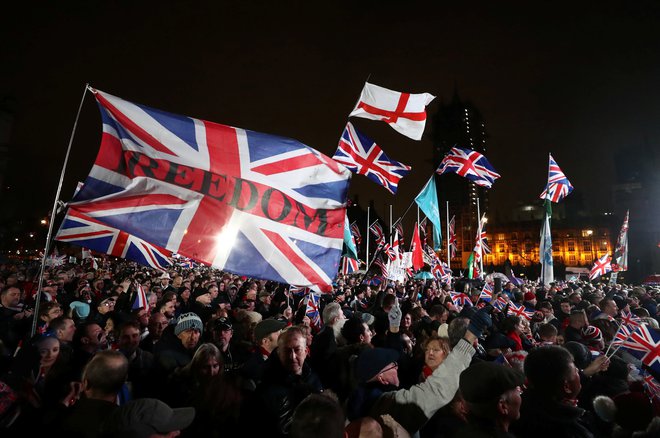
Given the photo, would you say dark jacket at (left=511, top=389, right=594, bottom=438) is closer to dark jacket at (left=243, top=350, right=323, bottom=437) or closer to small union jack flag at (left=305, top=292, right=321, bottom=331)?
dark jacket at (left=243, top=350, right=323, bottom=437)

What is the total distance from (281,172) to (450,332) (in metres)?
3.10

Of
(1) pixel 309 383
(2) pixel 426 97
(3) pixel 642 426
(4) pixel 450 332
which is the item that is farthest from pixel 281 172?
(2) pixel 426 97

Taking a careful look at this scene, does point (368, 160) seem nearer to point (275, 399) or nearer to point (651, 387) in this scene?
point (651, 387)

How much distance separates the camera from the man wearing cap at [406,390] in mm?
2719

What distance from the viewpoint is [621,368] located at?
4039 millimetres

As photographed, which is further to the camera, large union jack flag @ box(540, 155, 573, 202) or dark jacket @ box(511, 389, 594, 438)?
large union jack flag @ box(540, 155, 573, 202)

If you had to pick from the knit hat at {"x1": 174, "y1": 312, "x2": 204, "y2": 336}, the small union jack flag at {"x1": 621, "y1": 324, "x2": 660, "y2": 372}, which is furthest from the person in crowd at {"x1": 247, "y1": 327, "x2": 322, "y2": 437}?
the small union jack flag at {"x1": 621, "y1": 324, "x2": 660, "y2": 372}

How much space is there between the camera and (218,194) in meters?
4.85

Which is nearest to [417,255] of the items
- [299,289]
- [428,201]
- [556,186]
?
[428,201]

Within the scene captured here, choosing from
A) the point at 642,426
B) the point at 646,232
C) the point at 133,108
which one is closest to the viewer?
the point at 642,426

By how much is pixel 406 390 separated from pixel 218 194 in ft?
10.6

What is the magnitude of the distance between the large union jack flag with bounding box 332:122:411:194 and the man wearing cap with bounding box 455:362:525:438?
25.9ft

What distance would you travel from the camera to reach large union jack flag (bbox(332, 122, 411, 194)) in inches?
404

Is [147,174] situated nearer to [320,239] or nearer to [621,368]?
[320,239]
